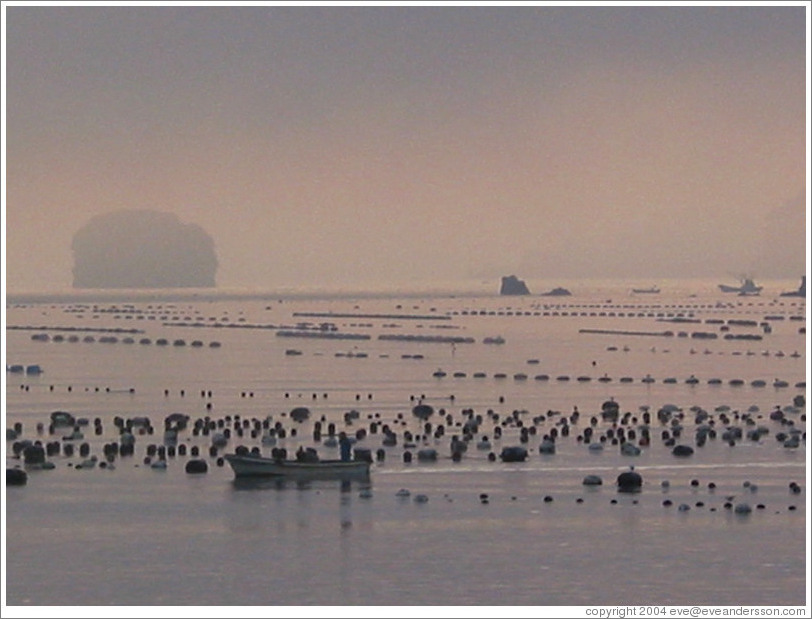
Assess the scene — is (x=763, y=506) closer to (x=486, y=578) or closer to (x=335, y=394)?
(x=486, y=578)

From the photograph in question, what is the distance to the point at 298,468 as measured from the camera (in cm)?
5566

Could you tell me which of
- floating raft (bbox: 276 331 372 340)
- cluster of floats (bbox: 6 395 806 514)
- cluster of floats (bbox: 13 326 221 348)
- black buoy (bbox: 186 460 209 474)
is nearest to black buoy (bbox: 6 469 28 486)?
cluster of floats (bbox: 6 395 806 514)

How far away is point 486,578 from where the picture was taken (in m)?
38.8

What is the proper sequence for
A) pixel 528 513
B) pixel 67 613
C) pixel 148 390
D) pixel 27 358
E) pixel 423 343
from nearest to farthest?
pixel 67 613 < pixel 528 513 < pixel 148 390 < pixel 27 358 < pixel 423 343

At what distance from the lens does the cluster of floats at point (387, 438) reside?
5578cm

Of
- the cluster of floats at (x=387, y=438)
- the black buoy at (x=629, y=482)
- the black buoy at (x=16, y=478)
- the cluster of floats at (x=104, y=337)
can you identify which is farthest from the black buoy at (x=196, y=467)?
the cluster of floats at (x=104, y=337)

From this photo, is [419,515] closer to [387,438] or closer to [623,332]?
[387,438]

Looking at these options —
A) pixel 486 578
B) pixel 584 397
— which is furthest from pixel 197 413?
pixel 486 578

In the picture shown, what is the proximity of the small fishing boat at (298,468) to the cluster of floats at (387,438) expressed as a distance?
0.03m

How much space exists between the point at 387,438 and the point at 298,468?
12258mm

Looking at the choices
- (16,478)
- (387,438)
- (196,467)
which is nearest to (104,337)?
(387,438)

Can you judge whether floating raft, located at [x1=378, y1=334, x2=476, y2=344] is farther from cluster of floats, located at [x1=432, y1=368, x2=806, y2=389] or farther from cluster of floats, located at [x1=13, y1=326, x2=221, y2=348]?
cluster of floats, located at [x1=432, y1=368, x2=806, y2=389]

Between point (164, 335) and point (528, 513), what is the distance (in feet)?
466

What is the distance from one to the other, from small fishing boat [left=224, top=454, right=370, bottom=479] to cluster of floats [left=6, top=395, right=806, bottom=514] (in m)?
0.03
